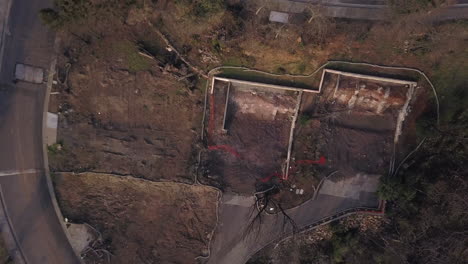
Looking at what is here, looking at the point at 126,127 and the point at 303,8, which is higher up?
the point at 303,8

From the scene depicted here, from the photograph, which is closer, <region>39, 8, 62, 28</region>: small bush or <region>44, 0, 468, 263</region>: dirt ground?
<region>39, 8, 62, 28</region>: small bush

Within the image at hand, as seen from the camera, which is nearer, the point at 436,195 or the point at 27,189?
the point at 436,195

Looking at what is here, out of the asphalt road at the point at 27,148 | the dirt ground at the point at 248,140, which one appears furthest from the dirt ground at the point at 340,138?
the asphalt road at the point at 27,148

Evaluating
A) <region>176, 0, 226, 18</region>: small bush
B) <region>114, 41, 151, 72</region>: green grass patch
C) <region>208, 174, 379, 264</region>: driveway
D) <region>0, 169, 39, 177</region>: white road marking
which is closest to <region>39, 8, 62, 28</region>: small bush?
<region>114, 41, 151, 72</region>: green grass patch

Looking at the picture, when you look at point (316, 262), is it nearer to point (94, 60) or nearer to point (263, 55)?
point (263, 55)

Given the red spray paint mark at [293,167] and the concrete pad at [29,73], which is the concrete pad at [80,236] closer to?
the concrete pad at [29,73]

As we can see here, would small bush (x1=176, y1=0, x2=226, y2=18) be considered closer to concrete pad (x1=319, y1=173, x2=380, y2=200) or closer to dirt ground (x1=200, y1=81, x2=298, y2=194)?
dirt ground (x1=200, y1=81, x2=298, y2=194)

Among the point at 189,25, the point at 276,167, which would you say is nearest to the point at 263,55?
the point at 189,25
